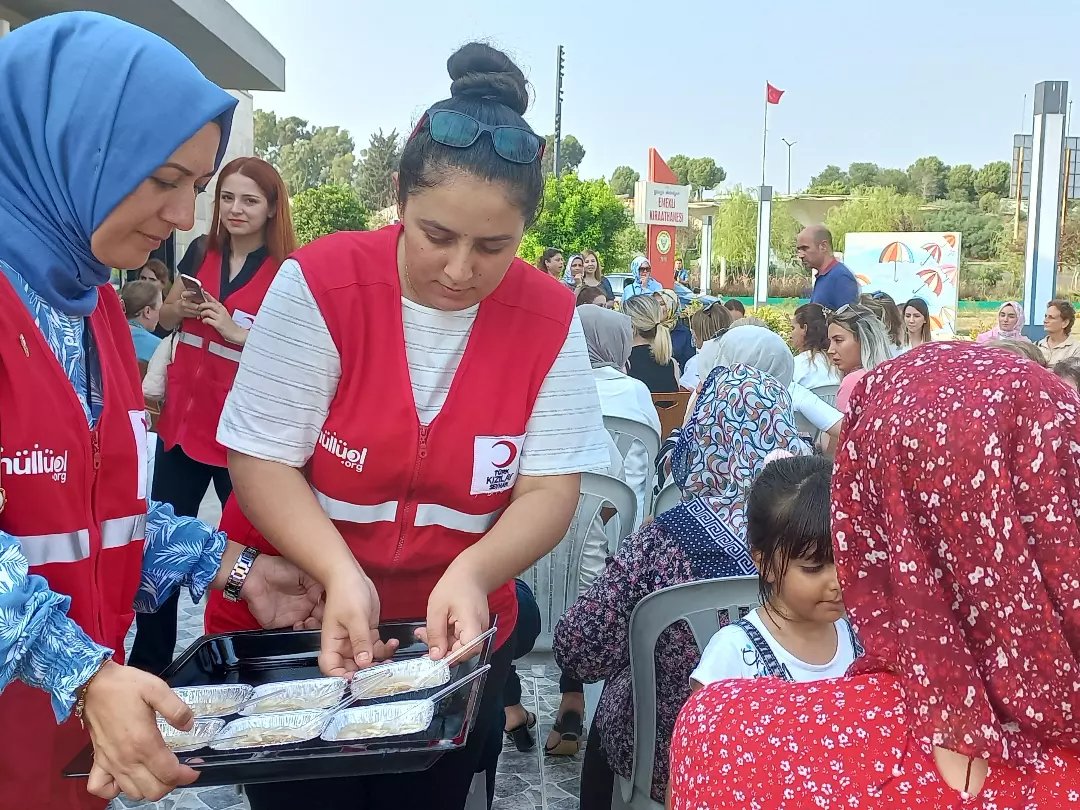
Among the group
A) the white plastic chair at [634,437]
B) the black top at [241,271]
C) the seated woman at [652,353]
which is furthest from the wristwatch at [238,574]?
the seated woman at [652,353]

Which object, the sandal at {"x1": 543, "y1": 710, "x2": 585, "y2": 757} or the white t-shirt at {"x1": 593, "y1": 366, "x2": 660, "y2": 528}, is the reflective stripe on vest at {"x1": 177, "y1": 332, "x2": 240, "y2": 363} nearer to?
the white t-shirt at {"x1": 593, "y1": 366, "x2": 660, "y2": 528}

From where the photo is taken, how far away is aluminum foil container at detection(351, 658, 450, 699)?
1.38 m

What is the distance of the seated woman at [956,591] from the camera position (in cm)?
90

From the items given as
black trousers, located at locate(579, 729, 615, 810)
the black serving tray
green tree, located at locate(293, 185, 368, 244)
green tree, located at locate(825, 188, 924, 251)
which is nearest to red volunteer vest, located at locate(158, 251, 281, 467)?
black trousers, located at locate(579, 729, 615, 810)

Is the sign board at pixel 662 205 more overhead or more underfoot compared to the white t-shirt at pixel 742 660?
more overhead

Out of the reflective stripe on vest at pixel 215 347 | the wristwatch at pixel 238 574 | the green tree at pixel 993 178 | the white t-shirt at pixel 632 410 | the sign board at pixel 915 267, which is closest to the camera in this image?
the wristwatch at pixel 238 574

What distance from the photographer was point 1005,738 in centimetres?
94

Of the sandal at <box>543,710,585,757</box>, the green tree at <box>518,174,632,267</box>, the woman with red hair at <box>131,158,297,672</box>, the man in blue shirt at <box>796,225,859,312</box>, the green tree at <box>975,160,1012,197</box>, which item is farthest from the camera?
the green tree at <box>975,160,1012,197</box>

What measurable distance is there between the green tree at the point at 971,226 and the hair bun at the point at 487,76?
51.6 meters

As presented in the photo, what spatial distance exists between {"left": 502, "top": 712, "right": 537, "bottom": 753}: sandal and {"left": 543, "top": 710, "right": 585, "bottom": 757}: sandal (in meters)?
0.06

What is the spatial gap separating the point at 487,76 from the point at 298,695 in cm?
105

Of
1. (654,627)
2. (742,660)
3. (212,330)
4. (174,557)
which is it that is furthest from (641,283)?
(174,557)

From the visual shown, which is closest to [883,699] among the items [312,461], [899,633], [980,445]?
[899,633]

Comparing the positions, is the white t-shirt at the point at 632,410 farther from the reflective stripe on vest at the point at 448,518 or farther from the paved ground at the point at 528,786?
the reflective stripe on vest at the point at 448,518
